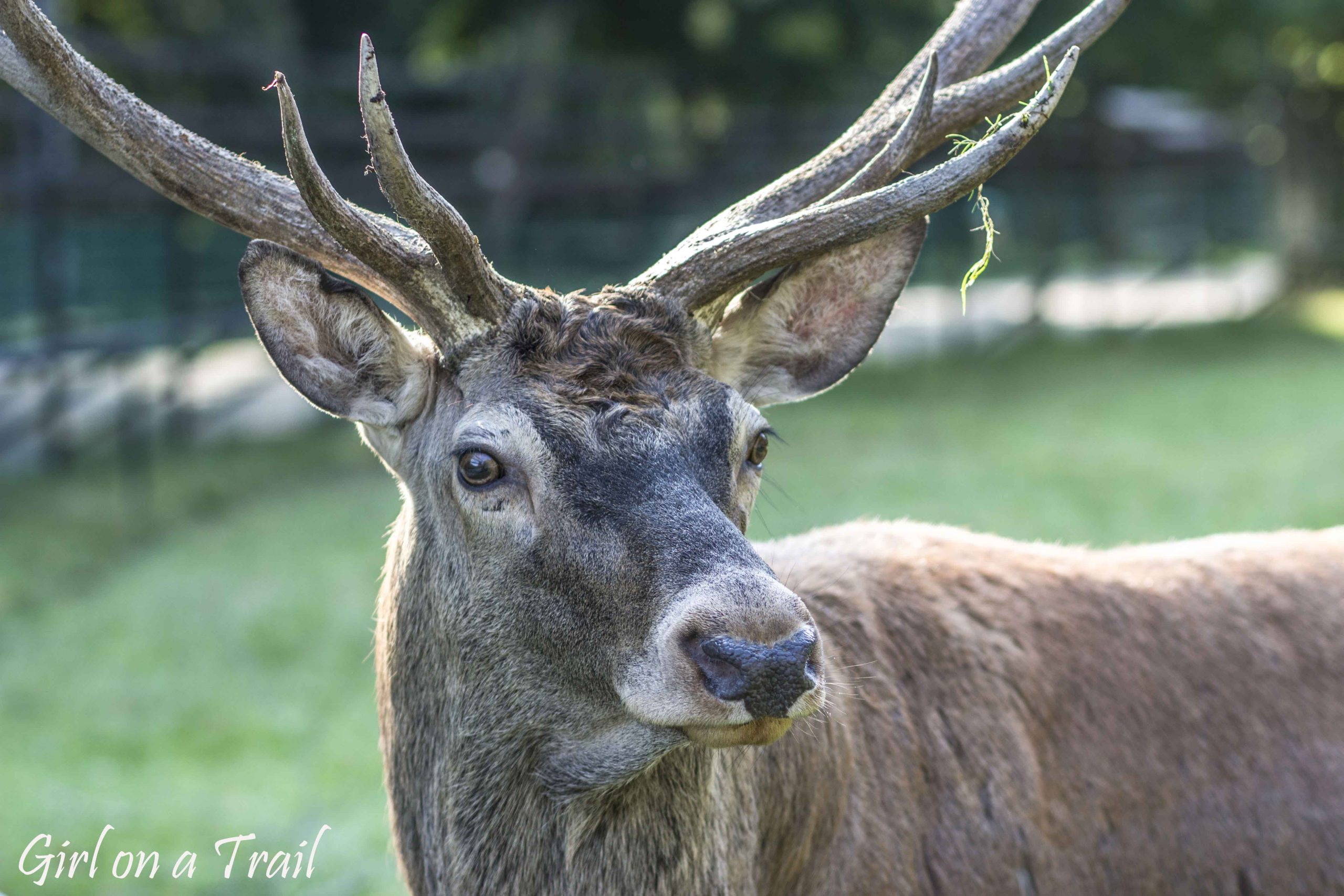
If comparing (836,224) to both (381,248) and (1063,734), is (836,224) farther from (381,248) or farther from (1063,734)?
(1063,734)

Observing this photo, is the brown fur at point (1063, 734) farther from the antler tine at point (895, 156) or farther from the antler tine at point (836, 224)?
the antler tine at point (895, 156)

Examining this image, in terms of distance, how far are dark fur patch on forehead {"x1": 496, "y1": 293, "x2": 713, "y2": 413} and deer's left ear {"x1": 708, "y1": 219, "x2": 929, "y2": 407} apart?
31cm

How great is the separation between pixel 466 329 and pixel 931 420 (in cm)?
1161

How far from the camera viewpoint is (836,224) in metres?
2.81

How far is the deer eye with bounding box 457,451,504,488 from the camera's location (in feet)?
8.78

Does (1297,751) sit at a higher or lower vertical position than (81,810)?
lower

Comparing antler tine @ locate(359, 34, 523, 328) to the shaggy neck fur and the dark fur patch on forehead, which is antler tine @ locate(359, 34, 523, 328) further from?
the shaggy neck fur

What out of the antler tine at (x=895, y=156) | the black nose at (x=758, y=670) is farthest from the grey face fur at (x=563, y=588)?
the antler tine at (x=895, y=156)

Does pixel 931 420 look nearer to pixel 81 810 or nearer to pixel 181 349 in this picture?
pixel 181 349

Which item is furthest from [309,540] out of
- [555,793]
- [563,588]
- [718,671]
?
[718,671]

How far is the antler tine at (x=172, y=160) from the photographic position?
292 centimetres

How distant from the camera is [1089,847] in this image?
10.2ft

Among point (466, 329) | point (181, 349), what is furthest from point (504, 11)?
point (466, 329)

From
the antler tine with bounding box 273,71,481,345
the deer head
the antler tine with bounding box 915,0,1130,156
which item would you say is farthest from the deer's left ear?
the antler tine with bounding box 273,71,481,345
